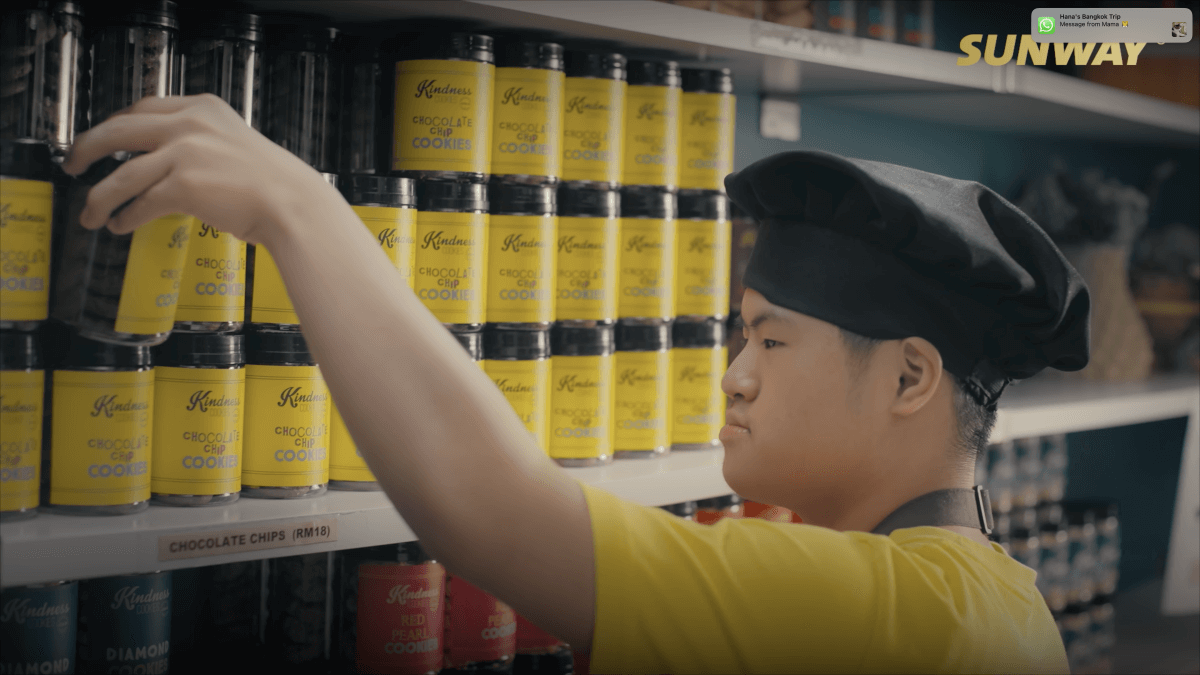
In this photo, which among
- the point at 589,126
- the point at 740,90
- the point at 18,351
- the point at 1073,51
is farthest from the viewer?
the point at 1073,51

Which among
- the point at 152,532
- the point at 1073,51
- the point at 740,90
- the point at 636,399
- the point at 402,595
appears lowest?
the point at 402,595

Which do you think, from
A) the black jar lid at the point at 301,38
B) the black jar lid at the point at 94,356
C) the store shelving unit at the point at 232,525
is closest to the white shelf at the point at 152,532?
the store shelving unit at the point at 232,525

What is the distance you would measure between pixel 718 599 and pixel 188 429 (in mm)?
531

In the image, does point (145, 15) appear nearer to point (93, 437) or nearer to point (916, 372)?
point (93, 437)

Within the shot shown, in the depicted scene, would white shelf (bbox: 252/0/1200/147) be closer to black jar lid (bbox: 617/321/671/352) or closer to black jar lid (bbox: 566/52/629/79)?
black jar lid (bbox: 566/52/629/79)

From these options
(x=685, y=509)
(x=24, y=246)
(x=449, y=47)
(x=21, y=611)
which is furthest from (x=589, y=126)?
(x=21, y=611)

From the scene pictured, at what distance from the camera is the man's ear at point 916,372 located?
972 mm

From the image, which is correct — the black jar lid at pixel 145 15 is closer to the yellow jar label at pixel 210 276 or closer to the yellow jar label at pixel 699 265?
the yellow jar label at pixel 210 276

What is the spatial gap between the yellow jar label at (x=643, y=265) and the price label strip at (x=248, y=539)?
1.67 ft

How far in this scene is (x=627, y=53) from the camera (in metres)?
1.36

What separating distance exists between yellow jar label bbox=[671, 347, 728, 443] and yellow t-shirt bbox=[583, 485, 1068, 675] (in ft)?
1.81

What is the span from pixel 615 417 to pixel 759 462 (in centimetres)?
34

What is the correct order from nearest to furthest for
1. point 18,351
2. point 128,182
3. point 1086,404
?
point 128,182 → point 18,351 → point 1086,404

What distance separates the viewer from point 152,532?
890 millimetres
